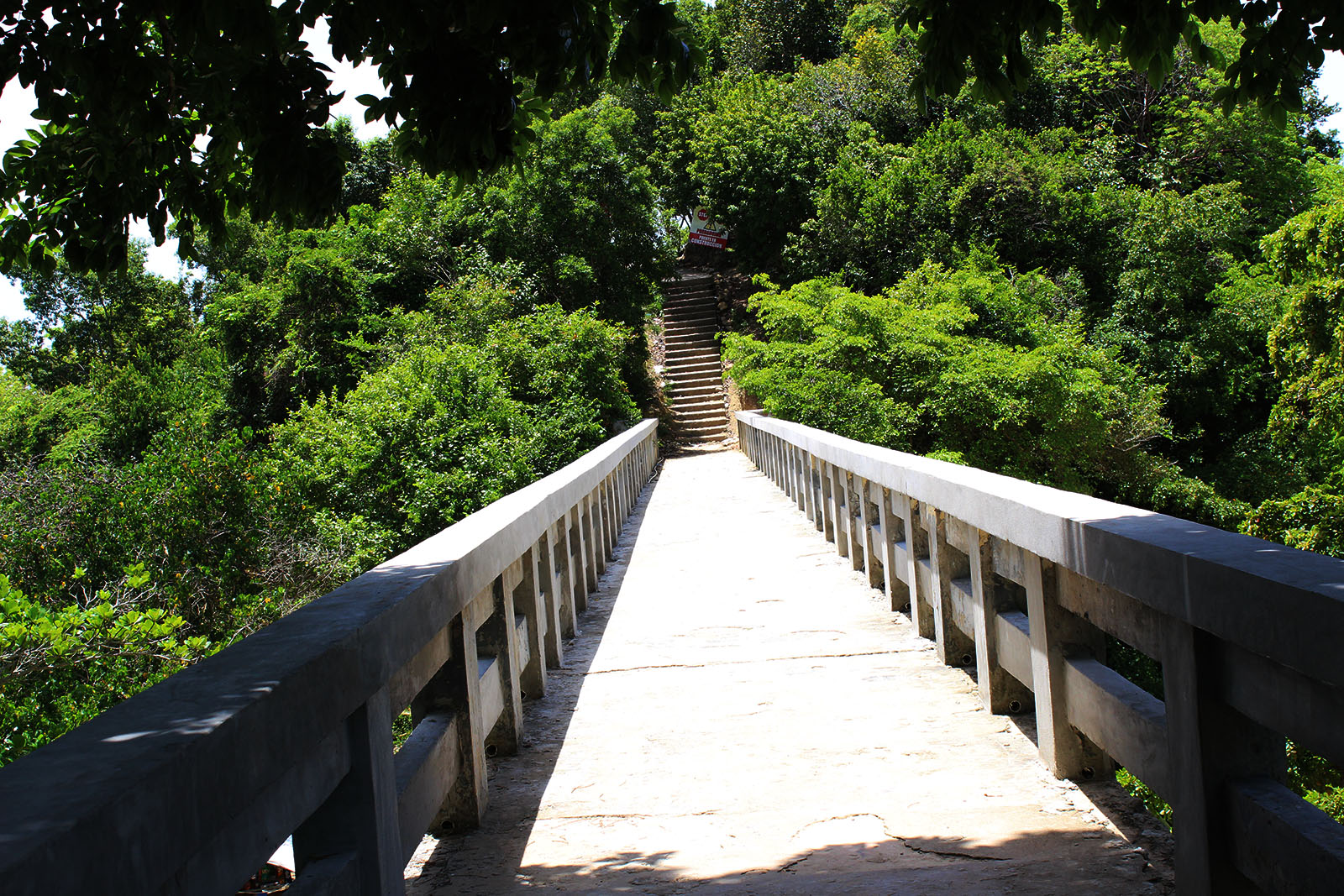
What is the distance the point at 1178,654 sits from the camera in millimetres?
2377

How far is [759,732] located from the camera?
432 centimetres

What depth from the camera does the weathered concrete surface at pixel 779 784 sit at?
9.82 ft

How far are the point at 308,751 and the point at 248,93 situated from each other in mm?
2680

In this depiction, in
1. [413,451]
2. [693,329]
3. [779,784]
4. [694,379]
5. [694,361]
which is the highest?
[693,329]

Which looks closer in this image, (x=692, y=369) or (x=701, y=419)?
(x=701, y=419)

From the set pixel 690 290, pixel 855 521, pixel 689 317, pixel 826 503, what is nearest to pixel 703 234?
pixel 690 290

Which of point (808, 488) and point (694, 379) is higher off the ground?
point (694, 379)

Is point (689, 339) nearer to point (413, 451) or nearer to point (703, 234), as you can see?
point (703, 234)

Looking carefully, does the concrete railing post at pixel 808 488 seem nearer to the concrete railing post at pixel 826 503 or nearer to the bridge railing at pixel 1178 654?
the concrete railing post at pixel 826 503

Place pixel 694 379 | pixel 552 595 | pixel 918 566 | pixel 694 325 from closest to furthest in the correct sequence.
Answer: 1. pixel 918 566
2. pixel 552 595
3. pixel 694 379
4. pixel 694 325

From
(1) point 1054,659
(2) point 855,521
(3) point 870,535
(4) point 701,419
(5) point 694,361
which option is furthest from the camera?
(5) point 694,361

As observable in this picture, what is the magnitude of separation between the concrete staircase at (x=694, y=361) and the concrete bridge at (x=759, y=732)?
71.4 feet

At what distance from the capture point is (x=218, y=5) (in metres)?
2.94

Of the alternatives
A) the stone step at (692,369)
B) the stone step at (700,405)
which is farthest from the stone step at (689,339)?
the stone step at (700,405)
